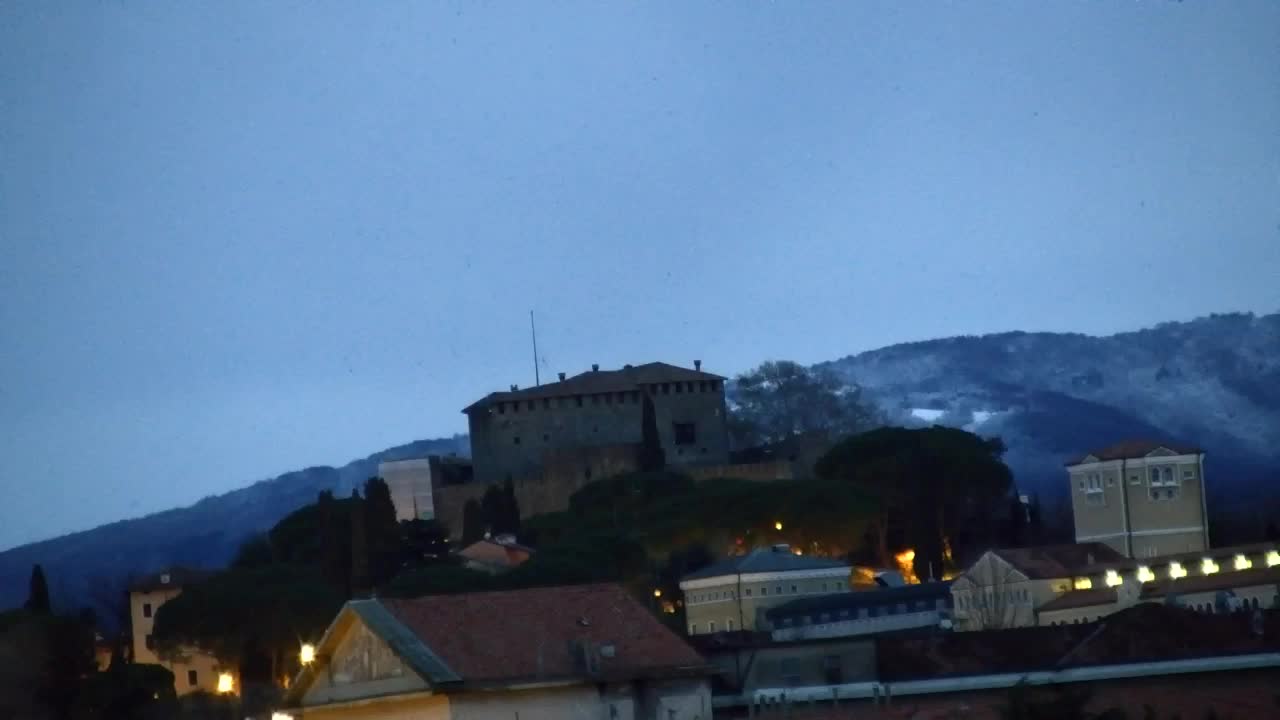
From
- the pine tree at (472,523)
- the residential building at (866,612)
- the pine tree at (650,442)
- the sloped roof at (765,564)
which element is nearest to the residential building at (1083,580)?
the residential building at (866,612)

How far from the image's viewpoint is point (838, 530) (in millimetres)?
77438

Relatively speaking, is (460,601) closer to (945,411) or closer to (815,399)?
(815,399)

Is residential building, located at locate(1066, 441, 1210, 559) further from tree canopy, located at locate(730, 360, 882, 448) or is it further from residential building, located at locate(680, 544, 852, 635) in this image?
tree canopy, located at locate(730, 360, 882, 448)

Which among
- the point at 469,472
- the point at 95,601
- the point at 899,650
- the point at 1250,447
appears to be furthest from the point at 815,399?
the point at 899,650

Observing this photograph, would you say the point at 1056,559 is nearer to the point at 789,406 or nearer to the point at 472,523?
the point at 472,523

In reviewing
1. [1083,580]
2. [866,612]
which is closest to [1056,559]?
[1083,580]

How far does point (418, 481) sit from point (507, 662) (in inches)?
2619

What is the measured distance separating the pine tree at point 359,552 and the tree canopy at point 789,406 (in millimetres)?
34827

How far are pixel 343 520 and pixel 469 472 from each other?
18694mm

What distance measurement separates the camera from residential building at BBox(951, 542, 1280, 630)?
5788cm

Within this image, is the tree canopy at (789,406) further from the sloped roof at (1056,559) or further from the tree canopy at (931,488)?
the sloped roof at (1056,559)

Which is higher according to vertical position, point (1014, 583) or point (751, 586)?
point (751, 586)

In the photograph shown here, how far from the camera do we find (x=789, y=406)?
114312 millimetres

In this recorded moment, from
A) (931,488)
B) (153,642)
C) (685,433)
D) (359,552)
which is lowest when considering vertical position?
(153,642)
